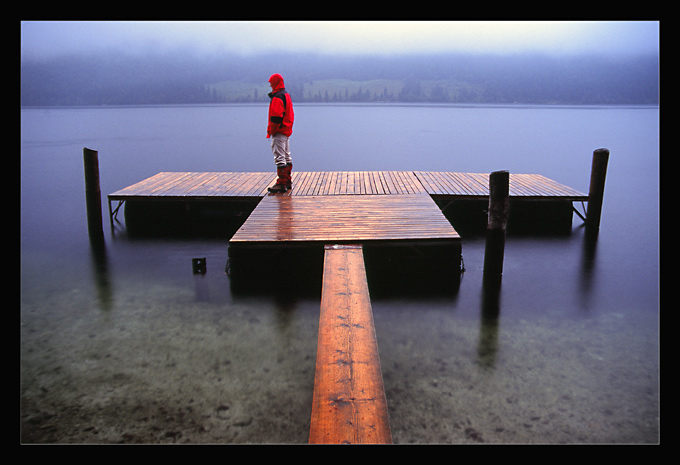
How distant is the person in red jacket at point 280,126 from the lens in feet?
26.4

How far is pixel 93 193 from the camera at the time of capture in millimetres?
7809

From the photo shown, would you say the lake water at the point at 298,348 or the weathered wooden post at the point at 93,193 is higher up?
the weathered wooden post at the point at 93,193

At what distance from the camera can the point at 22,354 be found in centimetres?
457

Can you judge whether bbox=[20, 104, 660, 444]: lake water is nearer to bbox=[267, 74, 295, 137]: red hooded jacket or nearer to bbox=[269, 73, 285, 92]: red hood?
bbox=[267, 74, 295, 137]: red hooded jacket

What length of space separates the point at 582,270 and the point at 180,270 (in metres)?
5.72

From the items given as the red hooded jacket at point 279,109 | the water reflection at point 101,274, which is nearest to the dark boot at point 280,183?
the red hooded jacket at point 279,109

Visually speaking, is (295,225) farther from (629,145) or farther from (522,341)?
(629,145)

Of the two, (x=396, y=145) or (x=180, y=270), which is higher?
(x=396, y=145)

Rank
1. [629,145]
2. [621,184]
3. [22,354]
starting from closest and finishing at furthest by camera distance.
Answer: [22,354], [621,184], [629,145]

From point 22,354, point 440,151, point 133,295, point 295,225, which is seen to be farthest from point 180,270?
point 440,151

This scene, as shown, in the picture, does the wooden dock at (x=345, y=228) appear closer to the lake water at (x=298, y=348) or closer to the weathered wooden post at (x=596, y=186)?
the weathered wooden post at (x=596, y=186)

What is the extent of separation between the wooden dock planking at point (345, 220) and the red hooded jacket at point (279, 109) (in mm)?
1153

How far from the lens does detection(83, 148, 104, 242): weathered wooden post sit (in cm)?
758

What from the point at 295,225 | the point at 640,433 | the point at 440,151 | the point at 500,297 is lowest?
the point at 640,433
